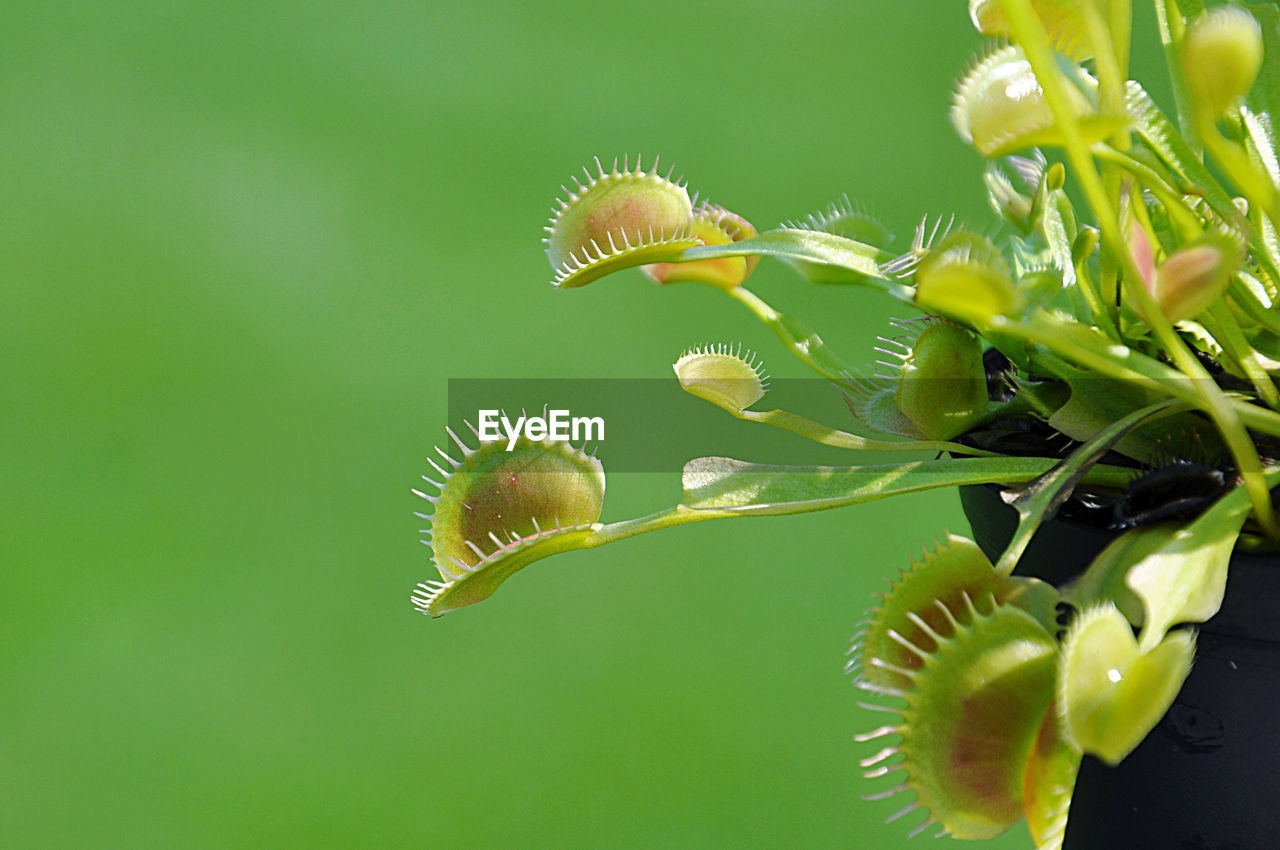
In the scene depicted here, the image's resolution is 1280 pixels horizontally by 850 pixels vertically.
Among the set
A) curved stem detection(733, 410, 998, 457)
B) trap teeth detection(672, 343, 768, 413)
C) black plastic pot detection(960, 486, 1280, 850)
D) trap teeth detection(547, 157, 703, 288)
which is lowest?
black plastic pot detection(960, 486, 1280, 850)

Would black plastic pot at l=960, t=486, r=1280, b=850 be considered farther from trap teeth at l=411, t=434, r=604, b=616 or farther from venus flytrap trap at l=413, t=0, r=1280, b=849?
trap teeth at l=411, t=434, r=604, b=616

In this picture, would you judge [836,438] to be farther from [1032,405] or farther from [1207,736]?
[1207,736]

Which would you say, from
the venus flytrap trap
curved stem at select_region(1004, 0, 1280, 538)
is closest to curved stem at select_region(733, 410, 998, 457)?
the venus flytrap trap

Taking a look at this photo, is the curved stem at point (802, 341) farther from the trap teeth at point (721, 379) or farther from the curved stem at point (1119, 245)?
the curved stem at point (1119, 245)

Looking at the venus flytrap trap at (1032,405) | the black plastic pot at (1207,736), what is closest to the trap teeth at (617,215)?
the venus flytrap trap at (1032,405)

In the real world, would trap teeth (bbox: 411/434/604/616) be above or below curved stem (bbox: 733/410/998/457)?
below

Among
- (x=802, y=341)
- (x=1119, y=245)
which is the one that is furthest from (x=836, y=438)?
(x=1119, y=245)
